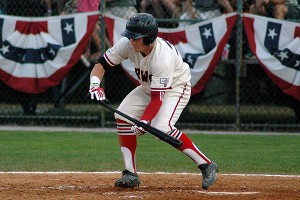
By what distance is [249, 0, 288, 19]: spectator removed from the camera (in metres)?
13.9

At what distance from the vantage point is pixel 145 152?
11273 millimetres

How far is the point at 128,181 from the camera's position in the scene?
Answer: 8094 mm

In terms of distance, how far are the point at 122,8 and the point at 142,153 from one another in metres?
3.98

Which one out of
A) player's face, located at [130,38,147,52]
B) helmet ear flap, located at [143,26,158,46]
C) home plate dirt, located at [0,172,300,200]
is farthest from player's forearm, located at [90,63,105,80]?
home plate dirt, located at [0,172,300,200]

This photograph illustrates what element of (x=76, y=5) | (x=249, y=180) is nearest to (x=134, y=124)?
(x=249, y=180)

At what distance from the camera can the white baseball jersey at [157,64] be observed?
7793 millimetres

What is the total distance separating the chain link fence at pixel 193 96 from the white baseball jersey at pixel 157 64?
553cm

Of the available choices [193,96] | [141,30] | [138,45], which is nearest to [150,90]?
[138,45]

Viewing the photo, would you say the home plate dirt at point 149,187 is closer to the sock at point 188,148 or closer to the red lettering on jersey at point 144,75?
the sock at point 188,148

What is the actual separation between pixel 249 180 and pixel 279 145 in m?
3.37

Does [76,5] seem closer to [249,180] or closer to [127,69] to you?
[127,69]

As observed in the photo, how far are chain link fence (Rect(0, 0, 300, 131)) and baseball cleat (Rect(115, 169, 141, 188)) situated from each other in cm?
589

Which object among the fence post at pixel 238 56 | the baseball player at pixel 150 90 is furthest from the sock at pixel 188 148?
the fence post at pixel 238 56

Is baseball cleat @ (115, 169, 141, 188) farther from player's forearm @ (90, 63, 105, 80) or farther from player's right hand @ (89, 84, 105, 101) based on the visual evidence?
player's forearm @ (90, 63, 105, 80)
